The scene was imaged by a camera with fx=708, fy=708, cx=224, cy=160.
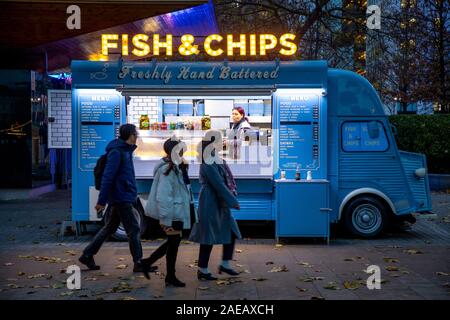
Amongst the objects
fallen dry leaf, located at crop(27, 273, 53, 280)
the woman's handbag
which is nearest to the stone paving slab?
fallen dry leaf, located at crop(27, 273, 53, 280)

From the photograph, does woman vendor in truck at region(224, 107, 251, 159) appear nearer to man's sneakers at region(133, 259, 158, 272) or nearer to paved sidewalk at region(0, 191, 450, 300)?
paved sidewalk at region(0, 191, 450, 300)

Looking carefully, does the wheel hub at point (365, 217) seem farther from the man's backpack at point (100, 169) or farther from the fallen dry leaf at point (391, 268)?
the man's backpack at point (100, 169)

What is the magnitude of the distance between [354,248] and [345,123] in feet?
7.43

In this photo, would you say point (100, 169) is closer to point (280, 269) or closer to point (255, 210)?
point (280, 269)

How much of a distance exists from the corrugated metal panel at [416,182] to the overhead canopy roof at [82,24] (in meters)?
5.01

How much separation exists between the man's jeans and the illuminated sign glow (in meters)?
4.06

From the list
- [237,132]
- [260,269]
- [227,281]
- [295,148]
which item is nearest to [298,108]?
[295,148]

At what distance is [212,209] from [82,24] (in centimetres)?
872

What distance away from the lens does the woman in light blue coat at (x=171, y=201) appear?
812 centimetres

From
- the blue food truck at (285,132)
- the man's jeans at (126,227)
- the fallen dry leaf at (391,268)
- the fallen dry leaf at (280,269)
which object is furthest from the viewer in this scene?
the blue food truck at (285,132)

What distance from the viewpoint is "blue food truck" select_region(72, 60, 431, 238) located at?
39.2 ft

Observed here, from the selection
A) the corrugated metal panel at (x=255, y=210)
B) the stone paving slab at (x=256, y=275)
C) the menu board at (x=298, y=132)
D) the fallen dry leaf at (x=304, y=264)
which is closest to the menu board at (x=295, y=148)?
the menu board at (x=298, y=132)

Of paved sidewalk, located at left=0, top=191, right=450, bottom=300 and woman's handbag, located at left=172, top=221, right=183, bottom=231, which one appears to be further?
woman's handbag, located at left=172, top=221, right=183, bottom=231

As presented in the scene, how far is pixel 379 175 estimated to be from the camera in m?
12.0
